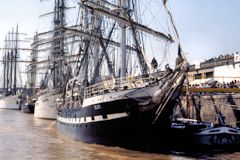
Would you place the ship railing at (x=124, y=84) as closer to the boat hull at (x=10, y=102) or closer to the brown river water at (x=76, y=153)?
the brown river water at (x=76, y=153)

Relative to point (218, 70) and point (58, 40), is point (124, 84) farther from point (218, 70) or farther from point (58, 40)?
point (58, 40)

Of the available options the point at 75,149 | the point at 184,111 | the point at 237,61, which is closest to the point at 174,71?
the point at 75,149

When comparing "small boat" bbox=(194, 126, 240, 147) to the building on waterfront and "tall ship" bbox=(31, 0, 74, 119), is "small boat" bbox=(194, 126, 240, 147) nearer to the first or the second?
the building on waterfront

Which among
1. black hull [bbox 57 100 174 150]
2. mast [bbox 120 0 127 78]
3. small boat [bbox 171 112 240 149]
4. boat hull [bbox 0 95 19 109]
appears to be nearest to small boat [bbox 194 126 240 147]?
small boat [bbox 171 112 240 149]

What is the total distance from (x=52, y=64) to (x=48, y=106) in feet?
46.7

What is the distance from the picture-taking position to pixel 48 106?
55.4 meters

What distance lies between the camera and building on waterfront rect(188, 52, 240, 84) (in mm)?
44594

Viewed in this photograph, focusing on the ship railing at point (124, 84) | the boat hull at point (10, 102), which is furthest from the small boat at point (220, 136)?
the boat hull at point (10, 102)

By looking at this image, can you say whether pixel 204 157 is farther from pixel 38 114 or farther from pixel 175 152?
pixel 38 114

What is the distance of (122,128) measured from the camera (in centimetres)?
2347

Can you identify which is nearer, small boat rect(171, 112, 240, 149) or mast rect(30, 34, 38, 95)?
small boat rect(171, 112, 240, 149)

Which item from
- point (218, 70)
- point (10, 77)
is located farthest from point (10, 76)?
point (218, 70)

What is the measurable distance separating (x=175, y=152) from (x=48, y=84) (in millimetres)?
50057

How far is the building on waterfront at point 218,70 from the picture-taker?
44.6 metres
